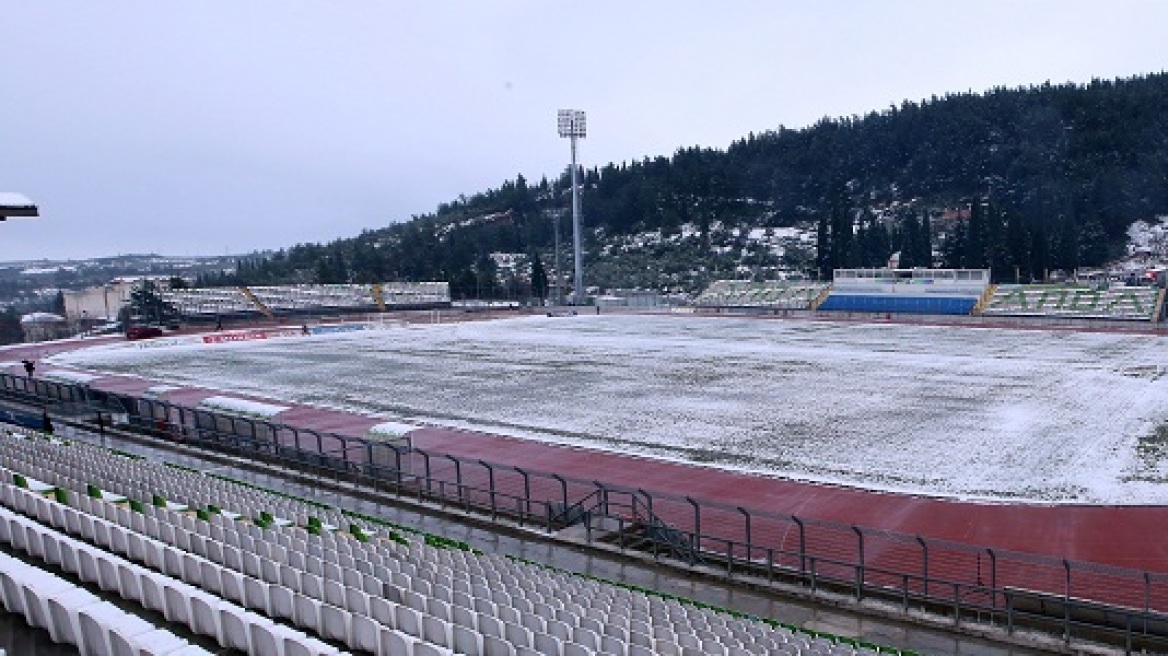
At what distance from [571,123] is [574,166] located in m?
7.81

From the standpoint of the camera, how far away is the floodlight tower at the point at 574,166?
93.5 metres

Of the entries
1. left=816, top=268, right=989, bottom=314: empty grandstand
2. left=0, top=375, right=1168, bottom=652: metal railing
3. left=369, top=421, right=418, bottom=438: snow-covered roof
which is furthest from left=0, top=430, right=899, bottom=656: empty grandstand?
left=816, top=268, right=989, bottom=314: empty grandstand

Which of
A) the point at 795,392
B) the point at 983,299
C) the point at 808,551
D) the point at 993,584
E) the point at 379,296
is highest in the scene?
the point at 993,584

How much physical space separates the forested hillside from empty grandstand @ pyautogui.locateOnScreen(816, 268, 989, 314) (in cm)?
3080

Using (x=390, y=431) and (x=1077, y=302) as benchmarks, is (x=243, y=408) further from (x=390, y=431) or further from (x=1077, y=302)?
(x=1077, y=302)

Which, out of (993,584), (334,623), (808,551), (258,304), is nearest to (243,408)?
(808,551)

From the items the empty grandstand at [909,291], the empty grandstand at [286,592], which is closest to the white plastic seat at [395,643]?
the empty grandstand at [286,592]

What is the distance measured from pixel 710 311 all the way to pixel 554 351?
3456cm

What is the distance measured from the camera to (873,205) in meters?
183

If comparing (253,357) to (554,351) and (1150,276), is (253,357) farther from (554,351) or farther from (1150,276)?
(1150,276)

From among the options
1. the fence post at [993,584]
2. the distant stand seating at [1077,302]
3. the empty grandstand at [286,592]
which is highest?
the empty grandstand at [286,592]

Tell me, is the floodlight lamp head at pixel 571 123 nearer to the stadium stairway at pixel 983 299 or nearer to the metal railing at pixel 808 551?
the stadium stairway at pixel 983 299

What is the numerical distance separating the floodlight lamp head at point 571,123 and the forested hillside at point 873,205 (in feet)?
79.6

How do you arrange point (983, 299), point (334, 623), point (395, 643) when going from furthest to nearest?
1. point (983, 299)
2. point (334, 623)
3. point (395, 643)
